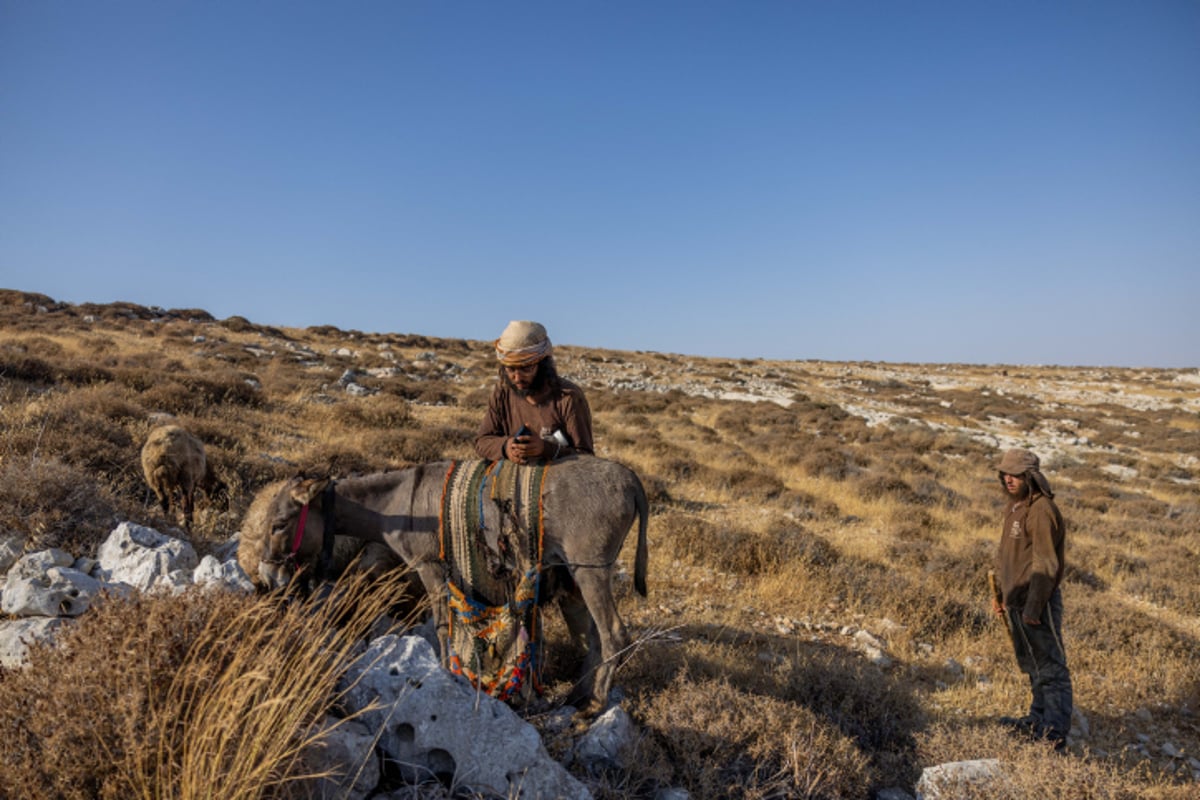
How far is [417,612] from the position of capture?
15.0 feet

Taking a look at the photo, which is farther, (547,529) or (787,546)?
(787,546)

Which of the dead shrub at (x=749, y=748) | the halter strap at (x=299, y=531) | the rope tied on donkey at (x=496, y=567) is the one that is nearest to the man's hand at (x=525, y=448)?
the rope tied on donkey at (x=496, y=567)

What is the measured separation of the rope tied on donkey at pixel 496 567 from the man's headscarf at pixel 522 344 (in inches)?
28.2

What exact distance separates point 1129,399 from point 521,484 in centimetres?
5455

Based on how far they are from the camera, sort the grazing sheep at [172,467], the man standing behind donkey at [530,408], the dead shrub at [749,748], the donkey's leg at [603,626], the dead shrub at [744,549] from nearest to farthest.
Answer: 1. the dead shrub at [749,748]
2. the donkey's leg at [603,626]
3. the man standing behind donkey at [530,408]
4. the grazing sheep at [172,467]
5. the dead shrub at [744,549]

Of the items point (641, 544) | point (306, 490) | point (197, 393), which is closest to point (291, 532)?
point (306, 490)

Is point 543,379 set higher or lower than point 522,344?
lower

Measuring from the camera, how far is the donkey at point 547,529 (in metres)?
3.94

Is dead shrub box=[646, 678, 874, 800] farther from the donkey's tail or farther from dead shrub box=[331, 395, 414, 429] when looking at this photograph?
dead shrub box=[331, 395, 414, 429]

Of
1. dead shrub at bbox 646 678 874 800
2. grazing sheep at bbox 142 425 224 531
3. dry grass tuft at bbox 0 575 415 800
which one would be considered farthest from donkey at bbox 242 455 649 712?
grazing sheep at bbox 142 425 224 531

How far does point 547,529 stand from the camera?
13.2ft

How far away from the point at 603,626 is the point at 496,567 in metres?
0.81

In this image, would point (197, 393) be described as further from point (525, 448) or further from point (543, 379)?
point (525, 448)

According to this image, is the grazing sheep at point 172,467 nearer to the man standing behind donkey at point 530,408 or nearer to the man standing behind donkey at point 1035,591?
the man standing behind donkey at point 530,408
